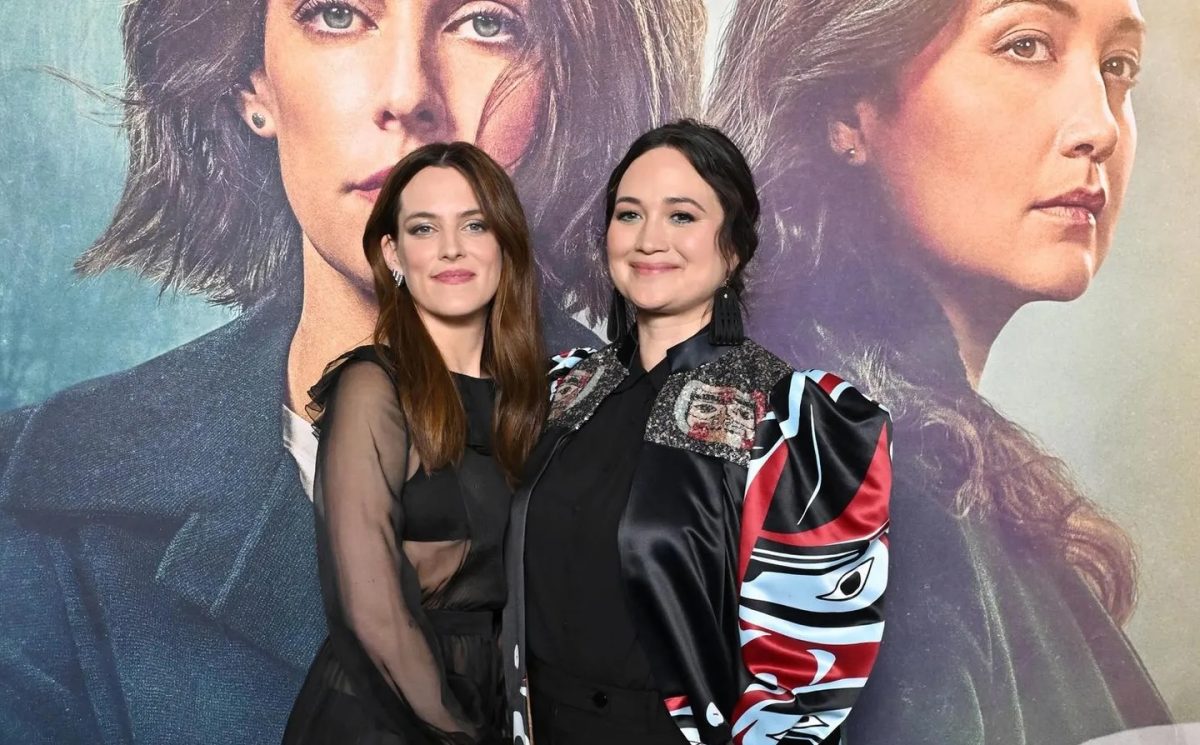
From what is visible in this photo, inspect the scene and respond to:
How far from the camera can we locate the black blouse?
1.86 m

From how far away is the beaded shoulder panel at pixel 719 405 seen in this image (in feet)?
6.18

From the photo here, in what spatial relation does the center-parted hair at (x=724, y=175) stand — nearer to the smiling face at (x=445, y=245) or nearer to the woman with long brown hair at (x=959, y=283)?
the smiling face at (x=445, y=245)

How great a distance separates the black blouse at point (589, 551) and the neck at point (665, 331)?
5 cm

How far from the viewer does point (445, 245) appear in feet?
6.81

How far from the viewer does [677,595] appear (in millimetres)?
1827

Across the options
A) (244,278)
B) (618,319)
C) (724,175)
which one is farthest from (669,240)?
(244,278)

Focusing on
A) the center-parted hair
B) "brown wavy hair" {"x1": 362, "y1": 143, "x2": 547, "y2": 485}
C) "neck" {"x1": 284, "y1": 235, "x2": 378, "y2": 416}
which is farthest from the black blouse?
"neck" {"x1": 284, "y1": 235, "x2": 378, "y2": 416}

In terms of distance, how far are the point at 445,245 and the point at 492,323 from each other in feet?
0.69

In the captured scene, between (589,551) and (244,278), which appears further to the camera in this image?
(244,278)

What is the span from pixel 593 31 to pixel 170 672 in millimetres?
2132

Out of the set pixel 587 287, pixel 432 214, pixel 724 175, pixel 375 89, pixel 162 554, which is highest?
pixel 375 89

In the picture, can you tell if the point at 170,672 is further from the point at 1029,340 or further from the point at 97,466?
the point at 1029,340

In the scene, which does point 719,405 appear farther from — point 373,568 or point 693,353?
point 373,568

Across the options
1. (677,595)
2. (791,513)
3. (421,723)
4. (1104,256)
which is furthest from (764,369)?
(1104,256)
